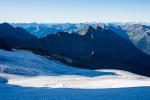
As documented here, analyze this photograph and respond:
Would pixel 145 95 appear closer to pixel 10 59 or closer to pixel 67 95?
pixel 67 95

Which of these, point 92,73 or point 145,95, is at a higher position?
point 145,95

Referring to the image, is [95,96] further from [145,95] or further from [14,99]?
[14,99]

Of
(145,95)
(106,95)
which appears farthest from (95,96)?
(145,95)

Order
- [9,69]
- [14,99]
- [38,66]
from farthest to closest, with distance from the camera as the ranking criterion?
[38,66], [9,69], [14,99]

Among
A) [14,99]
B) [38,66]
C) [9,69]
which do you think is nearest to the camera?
[14,99]

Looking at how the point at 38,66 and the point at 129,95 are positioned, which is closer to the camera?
the point at 129,95

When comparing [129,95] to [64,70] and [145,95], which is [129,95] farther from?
[64,70]

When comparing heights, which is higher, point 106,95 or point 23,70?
point 106,95

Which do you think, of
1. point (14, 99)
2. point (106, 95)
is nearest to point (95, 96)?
point (106, 95)

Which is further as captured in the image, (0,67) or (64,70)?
(64,70)
